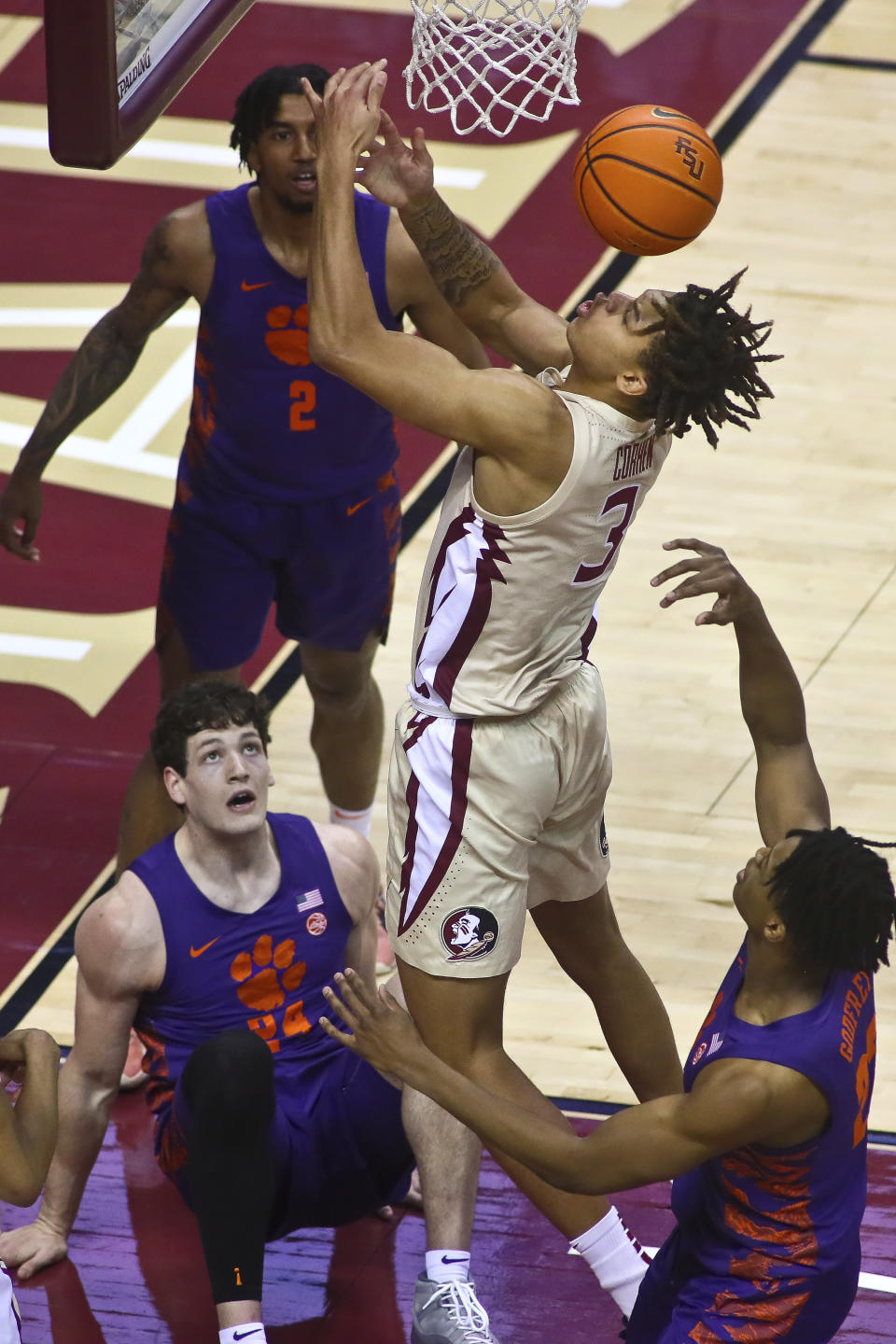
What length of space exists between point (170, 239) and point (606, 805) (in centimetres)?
210

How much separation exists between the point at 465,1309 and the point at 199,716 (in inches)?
54.5

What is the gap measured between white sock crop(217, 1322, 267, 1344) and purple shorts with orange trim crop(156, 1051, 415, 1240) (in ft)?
0.91

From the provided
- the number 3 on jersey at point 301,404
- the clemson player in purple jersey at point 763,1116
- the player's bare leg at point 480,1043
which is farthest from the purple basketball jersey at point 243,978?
the number 3 on jersey at point 301,404

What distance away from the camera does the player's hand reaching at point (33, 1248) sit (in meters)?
4.36

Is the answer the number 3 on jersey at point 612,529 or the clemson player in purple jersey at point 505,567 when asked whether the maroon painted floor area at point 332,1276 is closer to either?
the clemson player in purple jersey at point 505,567

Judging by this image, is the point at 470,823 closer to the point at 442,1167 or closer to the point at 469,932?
the point at 469,932

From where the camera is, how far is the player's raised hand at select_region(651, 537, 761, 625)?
3846 mm

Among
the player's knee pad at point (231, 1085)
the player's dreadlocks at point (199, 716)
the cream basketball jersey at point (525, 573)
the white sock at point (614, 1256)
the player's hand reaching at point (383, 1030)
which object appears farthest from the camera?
the player's dreadlocks at point (199, 716)

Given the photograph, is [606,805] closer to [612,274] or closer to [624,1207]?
[624,1207]

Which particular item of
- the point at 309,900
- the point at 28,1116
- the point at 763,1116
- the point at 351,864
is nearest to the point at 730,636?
the point at 351,864

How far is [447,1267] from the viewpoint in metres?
4.07

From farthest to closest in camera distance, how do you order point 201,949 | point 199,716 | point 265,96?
point 265,96 < point 199,716 < point 201,949

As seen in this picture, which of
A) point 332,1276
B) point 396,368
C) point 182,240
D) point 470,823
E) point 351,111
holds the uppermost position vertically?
point 351,111

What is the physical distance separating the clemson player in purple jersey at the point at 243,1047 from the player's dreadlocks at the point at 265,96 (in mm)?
1331
